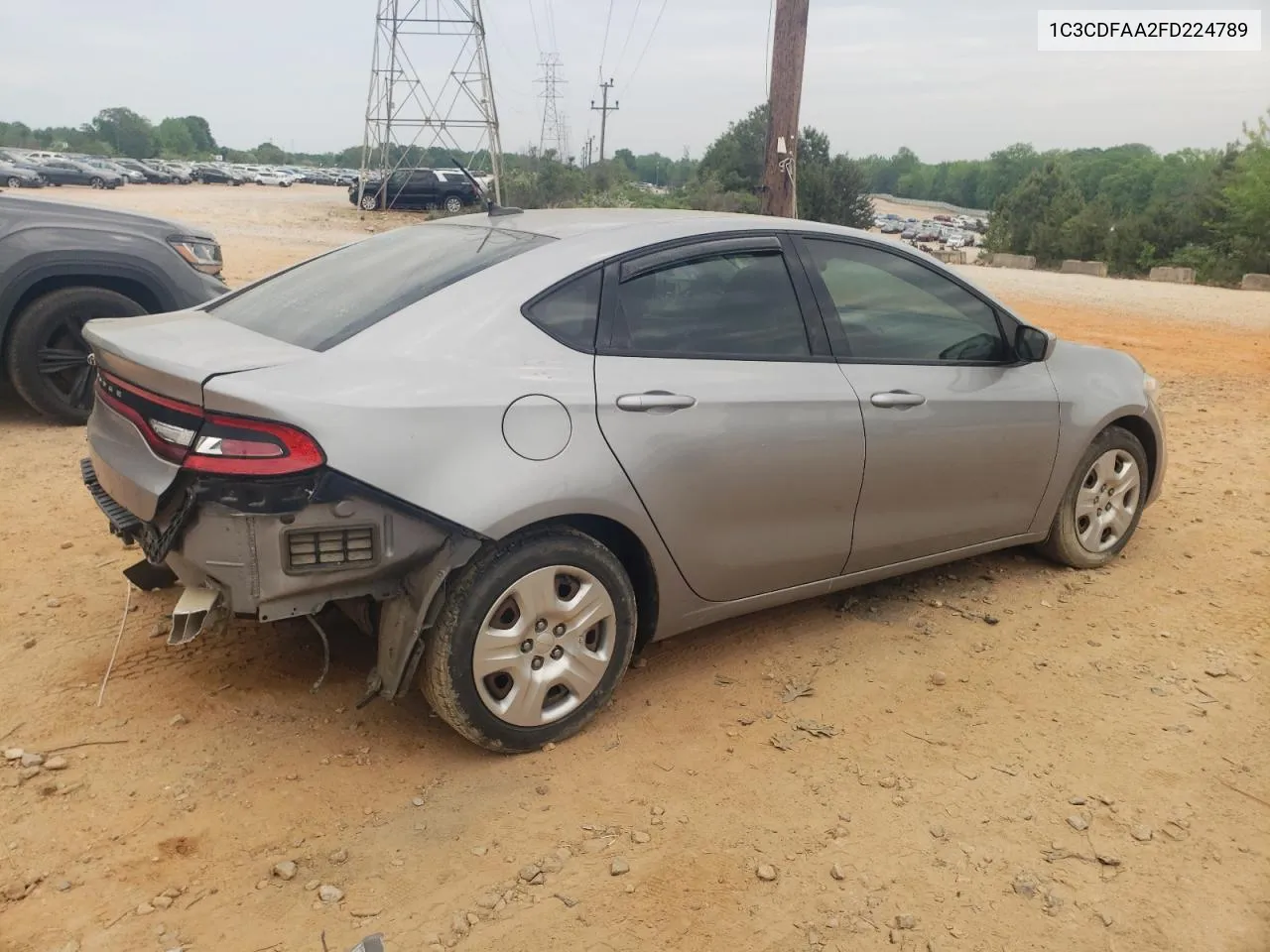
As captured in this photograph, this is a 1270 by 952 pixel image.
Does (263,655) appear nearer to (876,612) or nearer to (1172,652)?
(876,612)

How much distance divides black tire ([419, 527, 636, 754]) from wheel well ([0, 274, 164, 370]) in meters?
4.43

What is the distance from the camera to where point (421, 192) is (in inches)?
1321

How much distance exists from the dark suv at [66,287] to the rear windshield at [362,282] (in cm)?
295

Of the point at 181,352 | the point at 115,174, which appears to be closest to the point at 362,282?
the point at 181,352

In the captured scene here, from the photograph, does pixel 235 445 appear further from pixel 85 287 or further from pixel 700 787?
pixel 85 287

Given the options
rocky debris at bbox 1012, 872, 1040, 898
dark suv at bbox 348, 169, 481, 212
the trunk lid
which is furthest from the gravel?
dark suv at bbox 348, 169, 481, 212

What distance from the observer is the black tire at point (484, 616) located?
282 cm

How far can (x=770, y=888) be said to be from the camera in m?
2.54

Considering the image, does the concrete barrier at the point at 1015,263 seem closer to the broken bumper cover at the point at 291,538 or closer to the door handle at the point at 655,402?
the door handle at the point at 655,402

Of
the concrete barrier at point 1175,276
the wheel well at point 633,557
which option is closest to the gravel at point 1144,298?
the concrete barrier at point 1175,276

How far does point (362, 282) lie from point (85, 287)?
12.5 ft

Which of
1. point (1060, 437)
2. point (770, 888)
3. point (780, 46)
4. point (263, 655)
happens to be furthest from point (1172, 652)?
point (780, 46)

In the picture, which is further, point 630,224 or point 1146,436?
point 1146,436

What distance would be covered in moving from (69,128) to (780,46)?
11898 cm
